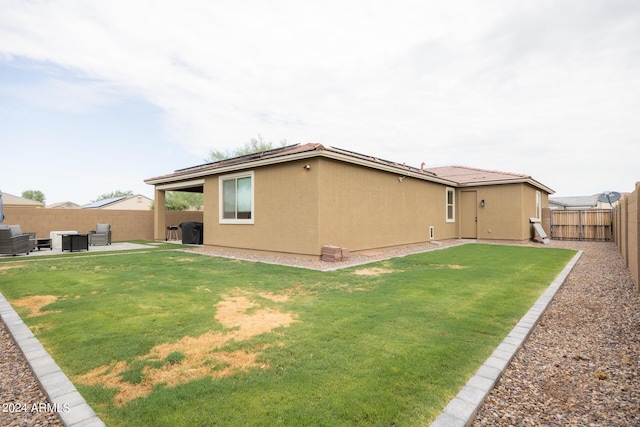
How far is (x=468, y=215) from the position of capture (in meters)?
16.1

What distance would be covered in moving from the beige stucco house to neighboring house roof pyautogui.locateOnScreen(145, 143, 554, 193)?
4cm

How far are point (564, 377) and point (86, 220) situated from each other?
18.5 m

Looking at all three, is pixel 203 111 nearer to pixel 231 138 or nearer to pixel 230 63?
pixel 230 63

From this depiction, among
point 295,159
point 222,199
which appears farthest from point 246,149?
point 295,159

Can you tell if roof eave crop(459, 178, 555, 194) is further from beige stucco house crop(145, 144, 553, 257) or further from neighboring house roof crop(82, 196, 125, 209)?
neighboring house roof crop(82, 196, 125, 209)

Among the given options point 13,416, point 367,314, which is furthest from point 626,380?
point 13,416

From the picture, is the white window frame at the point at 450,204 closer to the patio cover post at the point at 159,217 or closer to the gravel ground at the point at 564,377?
the gravel ground at the point at 564,377

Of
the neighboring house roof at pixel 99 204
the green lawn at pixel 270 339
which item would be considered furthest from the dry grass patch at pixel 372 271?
the neighboring house roof at pixel 99 204

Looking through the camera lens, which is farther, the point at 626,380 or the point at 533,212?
the point at 533,212

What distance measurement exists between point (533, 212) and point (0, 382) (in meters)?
19.2

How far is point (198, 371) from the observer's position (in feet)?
8.24

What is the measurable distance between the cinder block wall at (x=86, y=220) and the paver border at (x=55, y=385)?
1392 cm

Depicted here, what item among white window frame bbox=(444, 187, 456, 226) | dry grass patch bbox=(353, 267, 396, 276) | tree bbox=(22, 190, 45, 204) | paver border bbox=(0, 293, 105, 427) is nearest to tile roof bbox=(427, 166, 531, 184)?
white window frame bbox=(444, 187, 456, 226)

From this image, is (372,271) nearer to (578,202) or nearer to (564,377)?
(564,377)
